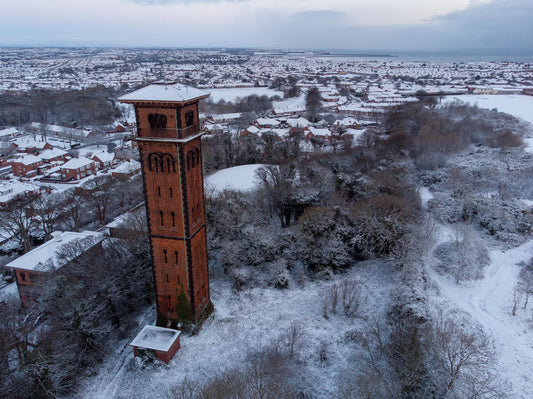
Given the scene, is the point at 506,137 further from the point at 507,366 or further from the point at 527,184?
the point at 507,366

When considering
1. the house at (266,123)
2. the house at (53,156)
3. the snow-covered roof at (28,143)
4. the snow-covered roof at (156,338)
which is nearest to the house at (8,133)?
the snow-covered roof at (28,143)

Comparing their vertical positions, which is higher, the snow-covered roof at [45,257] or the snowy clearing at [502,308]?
the snow-covered roof at [45,257]

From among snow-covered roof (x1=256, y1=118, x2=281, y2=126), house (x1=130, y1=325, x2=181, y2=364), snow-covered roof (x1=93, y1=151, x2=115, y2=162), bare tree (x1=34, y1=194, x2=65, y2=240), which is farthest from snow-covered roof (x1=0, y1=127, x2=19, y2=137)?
house (x1=130, y1=325, x2=181, y2=364)

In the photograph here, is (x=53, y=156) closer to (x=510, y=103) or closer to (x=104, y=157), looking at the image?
(x=104, y=157)

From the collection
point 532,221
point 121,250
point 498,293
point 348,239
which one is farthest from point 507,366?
point 121,250

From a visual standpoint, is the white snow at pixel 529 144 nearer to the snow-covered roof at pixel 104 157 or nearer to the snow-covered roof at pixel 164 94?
the snow-covered roof at pixel 164 94

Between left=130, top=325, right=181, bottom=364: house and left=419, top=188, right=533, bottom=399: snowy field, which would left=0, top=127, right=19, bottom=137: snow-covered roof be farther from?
left=419, top=188, right=533, bottom=399: snowy field
